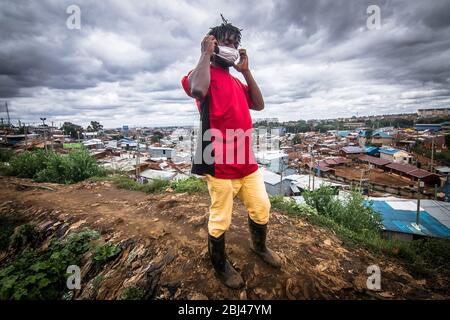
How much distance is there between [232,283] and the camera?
198 centimetres

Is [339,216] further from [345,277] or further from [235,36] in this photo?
[235,36]

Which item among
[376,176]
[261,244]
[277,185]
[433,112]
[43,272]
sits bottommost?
[376,176]

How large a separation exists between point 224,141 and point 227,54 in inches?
29.3

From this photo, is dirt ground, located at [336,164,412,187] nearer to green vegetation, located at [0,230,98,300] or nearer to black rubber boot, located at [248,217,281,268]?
black rubber boot, located at [248,217,281,268]

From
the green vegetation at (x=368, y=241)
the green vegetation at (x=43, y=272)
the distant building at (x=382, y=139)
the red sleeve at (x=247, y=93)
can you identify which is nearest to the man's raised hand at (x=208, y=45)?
the red sleeve at (x=247, y=93)

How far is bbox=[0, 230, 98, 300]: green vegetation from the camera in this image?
6.58 ft

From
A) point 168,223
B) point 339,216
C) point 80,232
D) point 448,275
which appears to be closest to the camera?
point 448,275

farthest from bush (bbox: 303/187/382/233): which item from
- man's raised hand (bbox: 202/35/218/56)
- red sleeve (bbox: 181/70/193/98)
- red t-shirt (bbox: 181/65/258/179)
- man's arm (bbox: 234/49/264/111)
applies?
man's raised hand (bbox: 202/35/218/56)

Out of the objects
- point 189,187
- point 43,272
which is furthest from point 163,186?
point 43,272

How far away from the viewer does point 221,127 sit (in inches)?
73.3

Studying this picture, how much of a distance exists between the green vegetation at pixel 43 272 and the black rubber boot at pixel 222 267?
5.39ft

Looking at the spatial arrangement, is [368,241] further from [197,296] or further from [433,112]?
[433,112]
